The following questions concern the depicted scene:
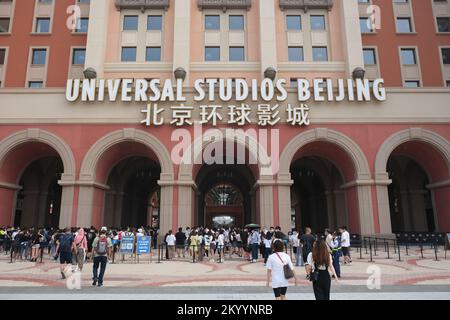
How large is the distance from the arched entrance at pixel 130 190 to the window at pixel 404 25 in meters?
27.6

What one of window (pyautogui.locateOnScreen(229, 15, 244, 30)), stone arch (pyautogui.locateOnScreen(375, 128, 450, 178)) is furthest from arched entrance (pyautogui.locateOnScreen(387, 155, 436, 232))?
window (pyautogui.locateOnScreen(229, 15, 244, 30))

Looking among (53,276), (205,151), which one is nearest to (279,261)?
(53,276)

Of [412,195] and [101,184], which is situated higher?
[101,184]

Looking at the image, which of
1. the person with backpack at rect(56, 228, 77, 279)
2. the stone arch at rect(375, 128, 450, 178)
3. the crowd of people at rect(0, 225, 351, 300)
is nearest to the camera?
the crowd of people at rect(0, 225, 351, 300)

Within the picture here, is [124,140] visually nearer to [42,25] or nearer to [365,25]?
[42,25]

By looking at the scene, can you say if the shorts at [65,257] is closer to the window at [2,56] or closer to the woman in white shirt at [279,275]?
the woman in white shirt at [279,275]

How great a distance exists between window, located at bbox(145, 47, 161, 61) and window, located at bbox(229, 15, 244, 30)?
7.11 meters

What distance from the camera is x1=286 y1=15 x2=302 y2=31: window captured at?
106 ft

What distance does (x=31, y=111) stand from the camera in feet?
83.6

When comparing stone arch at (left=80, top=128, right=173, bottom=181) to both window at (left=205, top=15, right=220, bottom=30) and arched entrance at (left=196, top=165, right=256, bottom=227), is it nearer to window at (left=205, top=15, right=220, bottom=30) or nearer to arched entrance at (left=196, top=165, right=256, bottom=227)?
window at (left=205, top=15, right=220, bottom=30)

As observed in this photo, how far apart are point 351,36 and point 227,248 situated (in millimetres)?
21224

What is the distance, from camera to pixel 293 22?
3238 centimetres

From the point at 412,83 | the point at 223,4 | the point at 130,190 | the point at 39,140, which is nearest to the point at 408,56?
the point at 412,83
